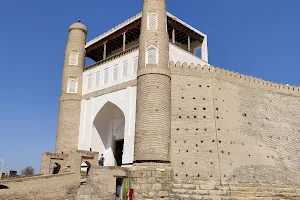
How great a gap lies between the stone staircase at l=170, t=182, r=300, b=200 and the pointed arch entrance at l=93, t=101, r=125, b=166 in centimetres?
614

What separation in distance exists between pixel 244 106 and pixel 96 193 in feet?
29.3

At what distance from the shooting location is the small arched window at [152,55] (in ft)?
51.3

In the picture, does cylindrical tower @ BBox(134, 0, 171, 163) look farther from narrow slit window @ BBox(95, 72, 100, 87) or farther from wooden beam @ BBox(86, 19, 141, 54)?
narrow slit window @ BBox(95, 72, 100, 87)

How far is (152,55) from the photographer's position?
15.8 metres

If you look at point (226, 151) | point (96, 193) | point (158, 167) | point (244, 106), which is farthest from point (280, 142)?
point (96, 193)

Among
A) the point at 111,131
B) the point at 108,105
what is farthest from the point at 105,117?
the point at 108,105

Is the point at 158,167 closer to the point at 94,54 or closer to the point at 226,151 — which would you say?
the point at 226,151

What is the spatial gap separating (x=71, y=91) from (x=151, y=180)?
9.02m

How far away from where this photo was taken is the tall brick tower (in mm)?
13609

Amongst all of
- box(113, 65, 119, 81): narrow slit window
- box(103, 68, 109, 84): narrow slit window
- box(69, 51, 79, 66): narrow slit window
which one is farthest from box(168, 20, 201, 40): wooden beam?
box(69, 51, 79, 66): narrow slit window

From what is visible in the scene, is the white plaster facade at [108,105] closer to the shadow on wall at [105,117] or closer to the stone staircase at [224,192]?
Answer: the shadow on wall at [105,117]

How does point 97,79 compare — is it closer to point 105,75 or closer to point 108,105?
point 105,75

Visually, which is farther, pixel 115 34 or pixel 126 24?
pixel 115 34

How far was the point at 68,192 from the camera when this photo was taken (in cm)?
1334
